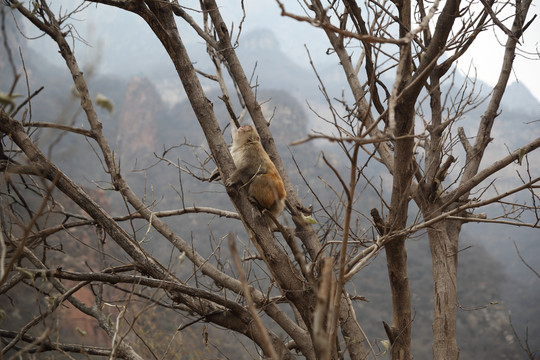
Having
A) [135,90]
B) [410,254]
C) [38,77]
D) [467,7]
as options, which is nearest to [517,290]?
[410,254]

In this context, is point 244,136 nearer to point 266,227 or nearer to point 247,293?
point 266,227

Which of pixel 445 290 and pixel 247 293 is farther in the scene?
pixel 445 290

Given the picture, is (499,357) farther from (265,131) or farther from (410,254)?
(265,131)

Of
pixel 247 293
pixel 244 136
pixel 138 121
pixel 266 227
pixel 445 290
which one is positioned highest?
pixel 138 121

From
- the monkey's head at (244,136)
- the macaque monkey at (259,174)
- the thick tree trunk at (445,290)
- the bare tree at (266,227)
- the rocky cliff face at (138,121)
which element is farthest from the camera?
the rocky cliff face at (138,121)

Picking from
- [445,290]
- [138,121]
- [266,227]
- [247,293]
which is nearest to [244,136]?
[266,227]

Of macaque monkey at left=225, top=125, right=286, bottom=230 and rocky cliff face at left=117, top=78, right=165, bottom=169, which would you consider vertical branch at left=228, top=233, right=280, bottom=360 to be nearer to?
macaque monkey at left=225, top=125, right=286, bottom=230

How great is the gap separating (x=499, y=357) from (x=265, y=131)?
13.2 metres

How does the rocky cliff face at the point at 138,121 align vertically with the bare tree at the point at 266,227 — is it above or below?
above

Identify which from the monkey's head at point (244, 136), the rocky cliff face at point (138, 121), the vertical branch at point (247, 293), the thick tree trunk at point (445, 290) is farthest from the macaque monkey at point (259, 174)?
the rocky cliff face at point (138, 121)

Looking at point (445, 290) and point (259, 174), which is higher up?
point (259, 174)

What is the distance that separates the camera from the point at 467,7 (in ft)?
9.98

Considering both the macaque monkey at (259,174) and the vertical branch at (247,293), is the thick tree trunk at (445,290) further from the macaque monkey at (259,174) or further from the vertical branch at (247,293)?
the vertical branch at (247,293)

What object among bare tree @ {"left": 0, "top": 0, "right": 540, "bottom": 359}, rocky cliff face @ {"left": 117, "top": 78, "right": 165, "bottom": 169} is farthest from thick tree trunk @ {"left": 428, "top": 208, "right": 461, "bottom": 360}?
rocky cliff face @ {"left": 117, "top": 78, "right": 165, "bottom": 169}
